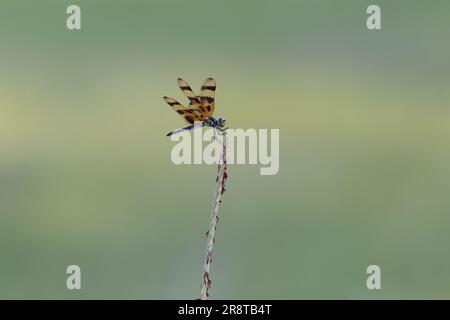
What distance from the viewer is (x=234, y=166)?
8.49m

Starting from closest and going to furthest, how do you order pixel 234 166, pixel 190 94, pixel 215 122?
pixel 215 122
pixel 190 94
pixel 234 166

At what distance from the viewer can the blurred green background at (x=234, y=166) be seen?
7.05 meters

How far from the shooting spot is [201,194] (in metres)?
8.05

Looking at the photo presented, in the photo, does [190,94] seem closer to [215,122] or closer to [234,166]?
[215,122]

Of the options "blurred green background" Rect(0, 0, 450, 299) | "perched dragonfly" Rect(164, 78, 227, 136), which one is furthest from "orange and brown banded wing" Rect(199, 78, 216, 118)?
"blurred green background" Rect(0, 0, 450, 299)

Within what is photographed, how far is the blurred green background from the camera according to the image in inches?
278

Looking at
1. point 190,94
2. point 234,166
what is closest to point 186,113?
point 190,94

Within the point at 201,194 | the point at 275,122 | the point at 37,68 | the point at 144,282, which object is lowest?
the point at 144,282

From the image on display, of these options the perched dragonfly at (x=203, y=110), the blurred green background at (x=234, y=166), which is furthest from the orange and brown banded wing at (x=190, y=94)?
the blurred green background at (x=234, y=166)

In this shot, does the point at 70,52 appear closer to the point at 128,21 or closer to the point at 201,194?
the point at 128,21

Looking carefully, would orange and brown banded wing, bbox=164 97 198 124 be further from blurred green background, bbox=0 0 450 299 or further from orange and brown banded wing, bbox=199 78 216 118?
blurred green background, bbox=0 0 450 299

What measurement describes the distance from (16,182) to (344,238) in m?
2.82

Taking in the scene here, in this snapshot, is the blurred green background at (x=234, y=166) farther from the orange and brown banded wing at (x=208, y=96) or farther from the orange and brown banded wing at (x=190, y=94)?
the orange and brown banded wing at (x=208, y=96)
